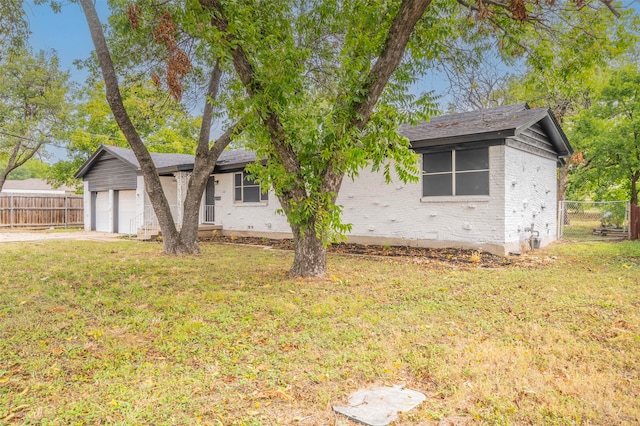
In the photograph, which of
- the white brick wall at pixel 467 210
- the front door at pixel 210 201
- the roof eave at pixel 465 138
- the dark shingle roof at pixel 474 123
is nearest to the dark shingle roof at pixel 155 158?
the front door at pixel 210 201

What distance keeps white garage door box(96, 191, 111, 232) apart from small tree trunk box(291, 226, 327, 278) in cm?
1574

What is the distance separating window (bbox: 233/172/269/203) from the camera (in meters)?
15.3

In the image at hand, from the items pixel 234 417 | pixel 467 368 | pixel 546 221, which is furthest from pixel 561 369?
pixel 546 221

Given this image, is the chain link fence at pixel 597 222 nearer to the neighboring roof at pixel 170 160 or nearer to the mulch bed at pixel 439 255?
the mulch bed at pixel 439 255

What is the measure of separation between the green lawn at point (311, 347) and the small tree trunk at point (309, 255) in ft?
0.86

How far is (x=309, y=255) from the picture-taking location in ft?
22.6

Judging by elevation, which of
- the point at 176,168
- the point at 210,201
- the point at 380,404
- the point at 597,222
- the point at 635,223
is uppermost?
the point at 176,168

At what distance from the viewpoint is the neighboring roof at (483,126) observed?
9508 mm

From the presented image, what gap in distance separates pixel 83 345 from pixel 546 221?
1295 centimetres

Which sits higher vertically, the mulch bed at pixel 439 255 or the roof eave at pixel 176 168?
the roof eave at pixel 176 168

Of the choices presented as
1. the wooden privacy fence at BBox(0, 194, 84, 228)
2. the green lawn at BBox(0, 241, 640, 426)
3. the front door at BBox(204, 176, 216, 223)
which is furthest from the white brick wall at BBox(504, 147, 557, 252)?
the wooden privacy fence at BBox(0, 194, 84, 228)

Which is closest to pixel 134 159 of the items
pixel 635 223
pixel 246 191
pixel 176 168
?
pixel 176 168

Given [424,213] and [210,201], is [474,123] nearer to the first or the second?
[424,213]

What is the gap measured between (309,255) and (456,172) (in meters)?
5.42
